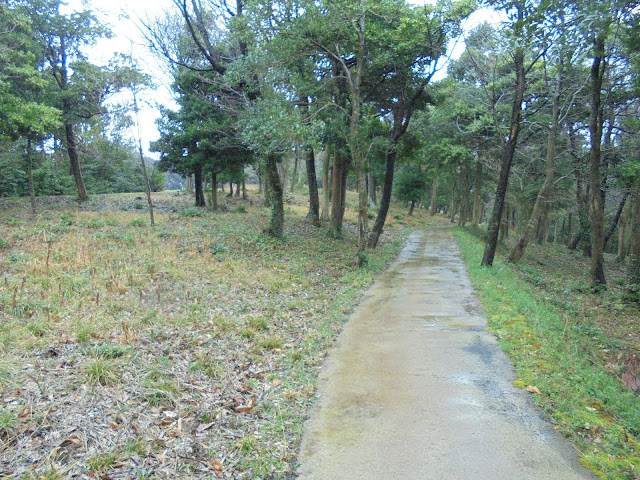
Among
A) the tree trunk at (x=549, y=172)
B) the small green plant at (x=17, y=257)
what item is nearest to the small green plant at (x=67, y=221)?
the small green plant at (x=17, y=257)

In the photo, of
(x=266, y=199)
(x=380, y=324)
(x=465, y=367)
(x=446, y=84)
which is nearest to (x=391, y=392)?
(x=465, y=367)

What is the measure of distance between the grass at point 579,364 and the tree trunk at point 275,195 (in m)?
7.21

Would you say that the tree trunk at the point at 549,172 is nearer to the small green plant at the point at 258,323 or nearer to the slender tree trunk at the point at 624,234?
the slender tree trunk at the point at 624,234

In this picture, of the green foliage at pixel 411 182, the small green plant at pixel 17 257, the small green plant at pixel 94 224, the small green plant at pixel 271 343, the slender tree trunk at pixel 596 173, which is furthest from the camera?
the green foliage at pixel 411 182

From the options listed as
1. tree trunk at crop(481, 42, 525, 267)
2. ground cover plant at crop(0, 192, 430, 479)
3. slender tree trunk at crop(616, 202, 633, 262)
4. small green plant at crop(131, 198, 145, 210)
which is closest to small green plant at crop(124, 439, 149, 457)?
ground cover plant at crop(0, 192, 430, 479)

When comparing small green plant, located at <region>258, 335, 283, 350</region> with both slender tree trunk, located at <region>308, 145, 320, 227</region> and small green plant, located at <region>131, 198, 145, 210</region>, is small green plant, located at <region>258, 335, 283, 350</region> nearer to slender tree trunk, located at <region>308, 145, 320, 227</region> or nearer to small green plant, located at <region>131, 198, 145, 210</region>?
slender tree trunk, located at <region>308, 145, 320, 227</region>

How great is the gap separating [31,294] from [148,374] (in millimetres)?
3513

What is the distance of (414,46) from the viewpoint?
14516mm

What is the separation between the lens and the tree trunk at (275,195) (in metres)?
14.7

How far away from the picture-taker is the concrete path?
3.75 m

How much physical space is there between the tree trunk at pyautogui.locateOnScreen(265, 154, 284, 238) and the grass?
7.21 m

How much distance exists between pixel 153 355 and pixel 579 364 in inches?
238

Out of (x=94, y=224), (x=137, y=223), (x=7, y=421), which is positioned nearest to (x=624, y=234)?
(x=137, y=223)

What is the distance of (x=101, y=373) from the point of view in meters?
4.61
